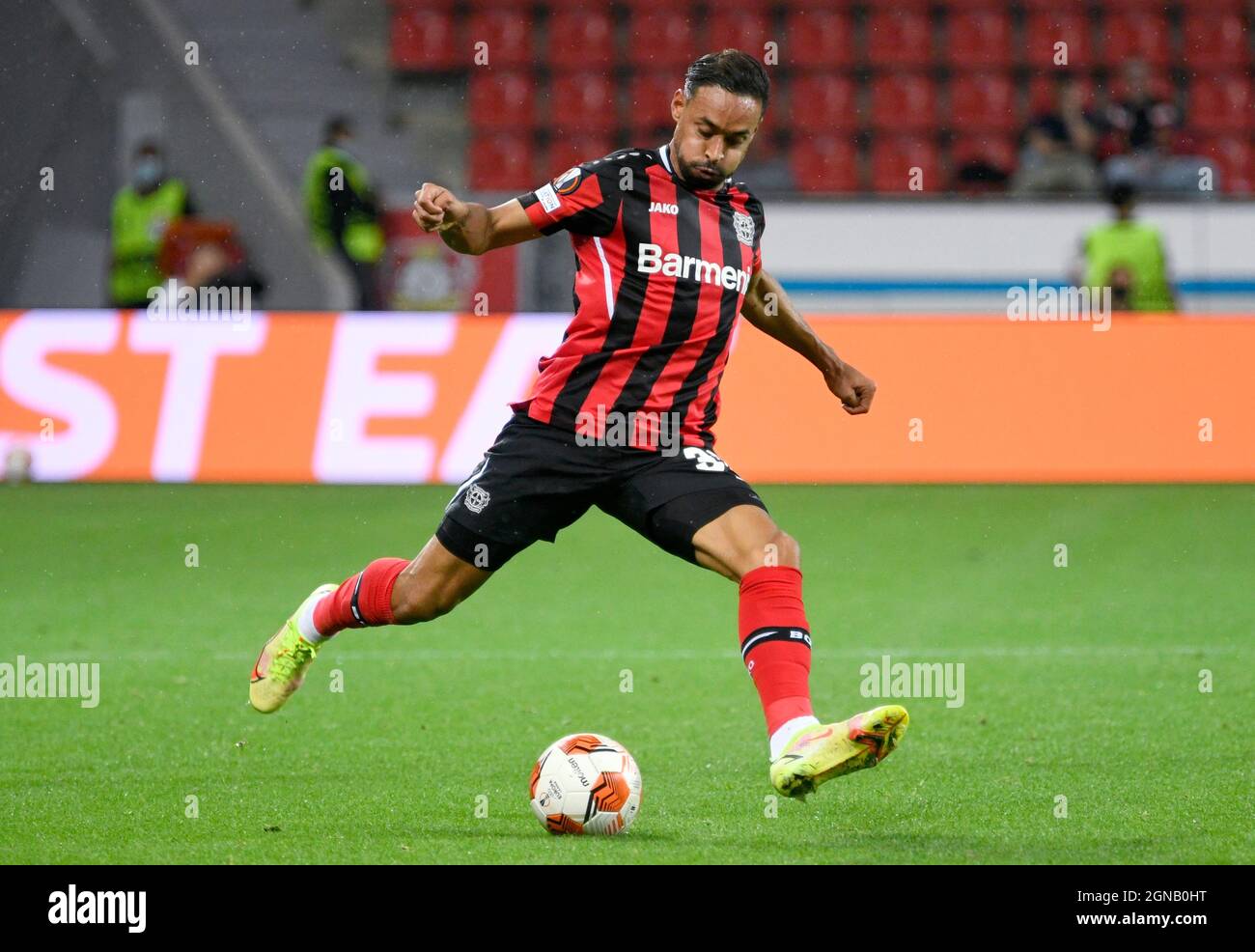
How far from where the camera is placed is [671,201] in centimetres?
477

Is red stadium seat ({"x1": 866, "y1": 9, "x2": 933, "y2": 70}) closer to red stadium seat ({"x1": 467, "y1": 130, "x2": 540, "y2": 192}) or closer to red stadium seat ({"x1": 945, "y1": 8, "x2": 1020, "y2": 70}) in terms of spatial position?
red stadium seat ({"x1": 945, "y1": 8, "x2": 1020, "y2": 70})

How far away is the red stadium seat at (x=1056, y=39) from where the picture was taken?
55.5 ft

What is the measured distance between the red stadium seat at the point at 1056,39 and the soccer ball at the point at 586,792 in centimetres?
1362

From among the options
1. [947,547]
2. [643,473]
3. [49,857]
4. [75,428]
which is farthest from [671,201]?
[75,428]

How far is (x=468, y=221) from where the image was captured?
175 inches

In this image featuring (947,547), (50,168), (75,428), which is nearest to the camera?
(947,547)

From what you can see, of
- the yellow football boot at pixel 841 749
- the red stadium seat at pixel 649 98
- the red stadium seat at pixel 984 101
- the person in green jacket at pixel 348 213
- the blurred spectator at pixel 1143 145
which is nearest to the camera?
the yellow football boot at pixel 841 749

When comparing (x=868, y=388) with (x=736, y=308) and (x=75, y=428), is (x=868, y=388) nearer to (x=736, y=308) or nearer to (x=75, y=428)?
(x=736, y=308)

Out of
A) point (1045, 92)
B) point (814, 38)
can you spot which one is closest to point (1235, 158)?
point (1045, 92)

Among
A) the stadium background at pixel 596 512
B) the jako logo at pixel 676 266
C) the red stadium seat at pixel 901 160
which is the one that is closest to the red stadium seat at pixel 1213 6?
the stadium background at pixel 596 512

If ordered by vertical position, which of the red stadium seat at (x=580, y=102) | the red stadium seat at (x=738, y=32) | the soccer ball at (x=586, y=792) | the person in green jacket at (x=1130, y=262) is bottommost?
the soccer ball at (x=586, y=792)

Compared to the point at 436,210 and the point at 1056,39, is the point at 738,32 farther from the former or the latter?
the point at 436,210

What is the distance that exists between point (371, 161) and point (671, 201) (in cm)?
1172

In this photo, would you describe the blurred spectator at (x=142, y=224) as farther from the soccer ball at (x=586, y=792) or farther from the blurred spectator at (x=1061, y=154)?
the soccer ball at (x=586, y=792)
